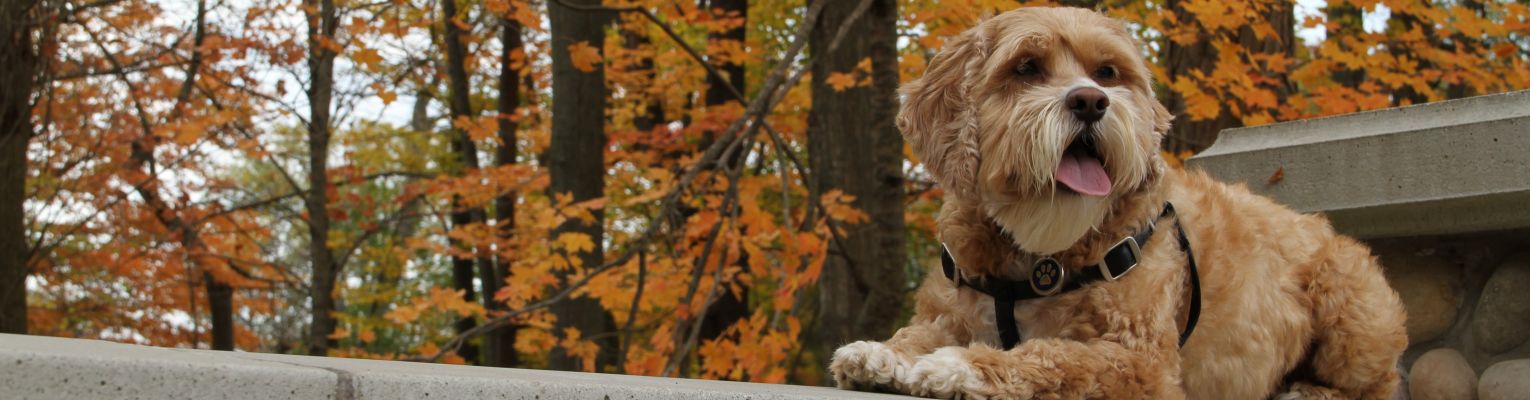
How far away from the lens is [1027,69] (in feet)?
10.9

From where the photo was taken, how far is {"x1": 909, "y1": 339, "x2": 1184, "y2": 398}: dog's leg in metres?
2.86

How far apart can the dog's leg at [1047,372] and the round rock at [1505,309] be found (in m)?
1.93

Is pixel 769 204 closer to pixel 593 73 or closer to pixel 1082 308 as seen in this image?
pixel 593 73

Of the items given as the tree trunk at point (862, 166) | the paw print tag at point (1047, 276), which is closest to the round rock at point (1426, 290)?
the paw print tag at point (1047, 276)

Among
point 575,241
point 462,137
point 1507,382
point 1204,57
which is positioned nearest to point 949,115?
point 1507,382

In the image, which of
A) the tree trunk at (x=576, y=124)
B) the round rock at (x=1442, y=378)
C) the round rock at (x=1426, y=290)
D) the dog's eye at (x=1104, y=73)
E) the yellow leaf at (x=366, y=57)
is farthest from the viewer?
the tree trunk at (x=576, y=124)

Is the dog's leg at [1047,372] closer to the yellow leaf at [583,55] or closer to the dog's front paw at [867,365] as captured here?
the dog's front paw at [867,365]

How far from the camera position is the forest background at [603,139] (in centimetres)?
779

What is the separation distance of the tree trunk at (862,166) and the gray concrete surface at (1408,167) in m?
2.58

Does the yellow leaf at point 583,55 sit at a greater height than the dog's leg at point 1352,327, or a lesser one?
greater

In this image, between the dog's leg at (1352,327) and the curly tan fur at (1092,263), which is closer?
the curly tan fur at (1092,263)

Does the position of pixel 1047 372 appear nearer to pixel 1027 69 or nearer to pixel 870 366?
pixel 870 366

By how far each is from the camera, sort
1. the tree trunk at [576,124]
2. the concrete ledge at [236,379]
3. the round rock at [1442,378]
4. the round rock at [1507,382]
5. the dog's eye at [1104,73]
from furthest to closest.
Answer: the tree trunk at [576,124], the round rock at [1442,378], the round rock at [1507,382], the dog's eye at [1104,73], the concrete ledge at [236,379]

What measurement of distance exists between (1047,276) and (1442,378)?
77.1 inches
